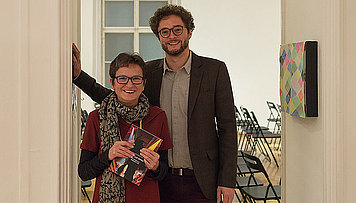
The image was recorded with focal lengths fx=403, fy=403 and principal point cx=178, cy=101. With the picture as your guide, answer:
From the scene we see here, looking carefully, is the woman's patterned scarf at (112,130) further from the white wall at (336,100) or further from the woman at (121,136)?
the white wall at (336,100)

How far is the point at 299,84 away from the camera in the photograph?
2.38 m

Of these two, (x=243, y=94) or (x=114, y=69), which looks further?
(x=243, y=94)

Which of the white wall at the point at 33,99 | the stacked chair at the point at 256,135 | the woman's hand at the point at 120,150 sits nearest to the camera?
the white wall at the point at 33,99

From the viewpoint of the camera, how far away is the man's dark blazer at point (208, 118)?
2.47m

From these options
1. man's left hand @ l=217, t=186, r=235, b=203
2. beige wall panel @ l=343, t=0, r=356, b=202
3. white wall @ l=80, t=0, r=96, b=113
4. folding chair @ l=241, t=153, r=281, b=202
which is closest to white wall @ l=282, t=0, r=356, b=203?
beige wall panel @ l=343, t=0, r=356, b=202

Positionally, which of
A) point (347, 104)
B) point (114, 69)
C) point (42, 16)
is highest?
point (42, 16)

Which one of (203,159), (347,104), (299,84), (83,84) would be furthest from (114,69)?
(347,104)

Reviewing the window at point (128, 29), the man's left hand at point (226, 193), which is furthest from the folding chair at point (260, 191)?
the window at point (128, 29)

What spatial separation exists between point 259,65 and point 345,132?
983 cm

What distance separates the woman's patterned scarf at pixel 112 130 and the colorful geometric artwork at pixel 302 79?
0.90 m

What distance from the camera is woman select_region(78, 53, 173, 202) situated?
210 centimetres

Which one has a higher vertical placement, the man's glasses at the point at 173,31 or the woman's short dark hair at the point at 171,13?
the woman's short dark hair at the point at 171,13

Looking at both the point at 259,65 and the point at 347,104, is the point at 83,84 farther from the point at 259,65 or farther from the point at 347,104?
the point at 259,65

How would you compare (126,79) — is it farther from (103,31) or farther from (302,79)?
(103,31)
